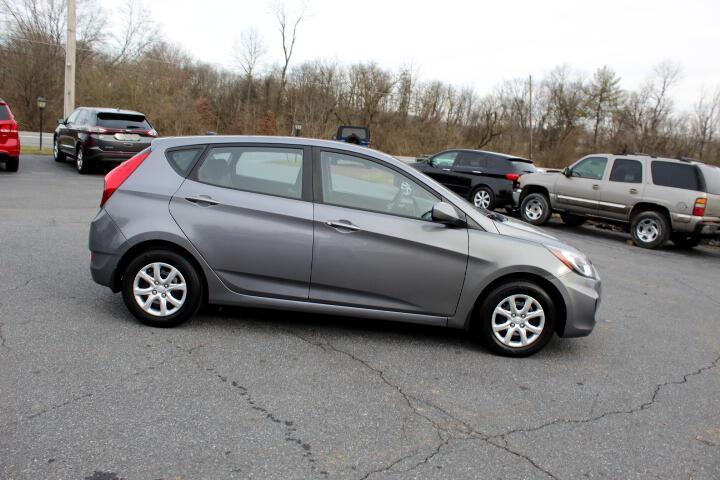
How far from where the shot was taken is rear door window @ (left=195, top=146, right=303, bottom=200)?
15.6ft

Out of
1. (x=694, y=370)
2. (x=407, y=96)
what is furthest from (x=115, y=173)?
(x=407, y=96)

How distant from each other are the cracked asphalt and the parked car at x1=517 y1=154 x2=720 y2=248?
22.2 feet

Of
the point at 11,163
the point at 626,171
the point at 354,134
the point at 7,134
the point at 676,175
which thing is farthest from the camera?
the point at 354,134

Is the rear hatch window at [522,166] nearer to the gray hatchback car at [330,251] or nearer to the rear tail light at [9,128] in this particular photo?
the gray hatchback car at [330,251]

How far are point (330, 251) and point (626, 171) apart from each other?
414 inches

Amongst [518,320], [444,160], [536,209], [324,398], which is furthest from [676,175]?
[324,398]

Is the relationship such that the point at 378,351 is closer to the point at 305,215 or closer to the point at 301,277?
the point at 301,277

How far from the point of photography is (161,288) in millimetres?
4699

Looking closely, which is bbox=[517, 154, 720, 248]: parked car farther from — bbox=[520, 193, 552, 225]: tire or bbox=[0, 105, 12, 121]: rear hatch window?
bbox=[0, 105, 12, 121]: rear hatch window

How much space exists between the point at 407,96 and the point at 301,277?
52.7 metres

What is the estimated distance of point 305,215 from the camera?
4617 mm

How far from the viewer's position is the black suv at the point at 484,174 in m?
15.5

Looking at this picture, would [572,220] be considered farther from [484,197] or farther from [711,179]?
[711,179]

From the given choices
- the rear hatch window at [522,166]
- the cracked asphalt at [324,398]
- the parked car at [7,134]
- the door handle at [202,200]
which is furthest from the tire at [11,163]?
the rear hatch window at [522,166]
